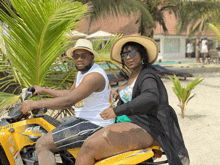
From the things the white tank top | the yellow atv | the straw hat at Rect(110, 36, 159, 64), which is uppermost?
the straw hat at Rect(110, 36, 159, 64)

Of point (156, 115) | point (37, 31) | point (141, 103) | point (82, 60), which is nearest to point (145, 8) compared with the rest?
point (37, 31)

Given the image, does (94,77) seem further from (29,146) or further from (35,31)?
(35,31)

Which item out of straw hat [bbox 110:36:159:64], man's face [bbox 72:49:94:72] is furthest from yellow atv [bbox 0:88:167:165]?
straw hat [bbox 110:36:159:64]

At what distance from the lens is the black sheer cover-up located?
5.17 feet

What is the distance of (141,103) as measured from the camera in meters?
1.56

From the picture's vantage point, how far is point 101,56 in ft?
12.9

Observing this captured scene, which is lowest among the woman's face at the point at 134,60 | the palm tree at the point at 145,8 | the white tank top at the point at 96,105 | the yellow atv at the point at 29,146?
the yellow atv at the point at 29,146

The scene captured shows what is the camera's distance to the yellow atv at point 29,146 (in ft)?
5.32

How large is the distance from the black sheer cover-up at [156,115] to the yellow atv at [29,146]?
0.40 feet

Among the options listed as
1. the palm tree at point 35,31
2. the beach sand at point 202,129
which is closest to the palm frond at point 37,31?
the palm tree at point 35,31

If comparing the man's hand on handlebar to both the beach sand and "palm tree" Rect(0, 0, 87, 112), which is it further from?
the beach sand

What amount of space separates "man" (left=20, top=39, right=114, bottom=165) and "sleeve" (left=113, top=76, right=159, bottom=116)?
0.38 m

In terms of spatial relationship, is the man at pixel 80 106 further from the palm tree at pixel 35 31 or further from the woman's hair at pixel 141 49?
the palm tree at pixel 35 31

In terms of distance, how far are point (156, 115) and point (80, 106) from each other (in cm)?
72
